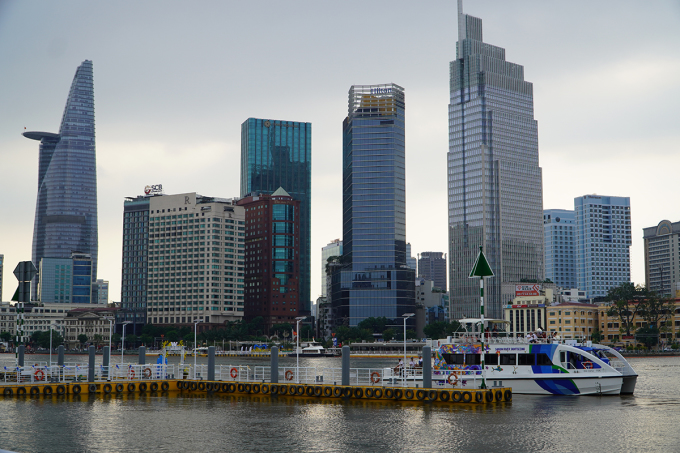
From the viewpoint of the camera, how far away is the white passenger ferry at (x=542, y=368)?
230 ft

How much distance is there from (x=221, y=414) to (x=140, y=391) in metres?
20.2

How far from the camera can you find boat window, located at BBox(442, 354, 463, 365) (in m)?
73.9

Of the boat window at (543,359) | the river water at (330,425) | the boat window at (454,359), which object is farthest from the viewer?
the boat window at (454,359)

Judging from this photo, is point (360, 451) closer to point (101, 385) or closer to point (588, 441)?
point (588, 441)

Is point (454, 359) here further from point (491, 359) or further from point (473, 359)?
point (491, 359)

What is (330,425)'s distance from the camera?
172ft

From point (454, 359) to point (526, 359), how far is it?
695 centimetres

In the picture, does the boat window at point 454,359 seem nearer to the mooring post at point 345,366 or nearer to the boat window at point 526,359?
the boat window at point 526,359

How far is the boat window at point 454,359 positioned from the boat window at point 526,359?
5569 mm

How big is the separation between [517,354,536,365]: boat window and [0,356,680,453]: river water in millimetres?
3157

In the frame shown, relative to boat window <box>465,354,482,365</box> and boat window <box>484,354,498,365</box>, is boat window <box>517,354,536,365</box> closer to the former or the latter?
boat window <box>484,354,498,365</box>

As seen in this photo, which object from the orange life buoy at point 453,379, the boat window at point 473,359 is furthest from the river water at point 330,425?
the orange life buoy at point 453,379

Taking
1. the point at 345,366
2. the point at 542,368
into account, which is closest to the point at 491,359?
the point at 542,368

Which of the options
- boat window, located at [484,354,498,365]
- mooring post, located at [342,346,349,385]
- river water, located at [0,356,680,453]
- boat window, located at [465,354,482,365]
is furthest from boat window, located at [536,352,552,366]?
mooring post, located at [342,346,349,385]
